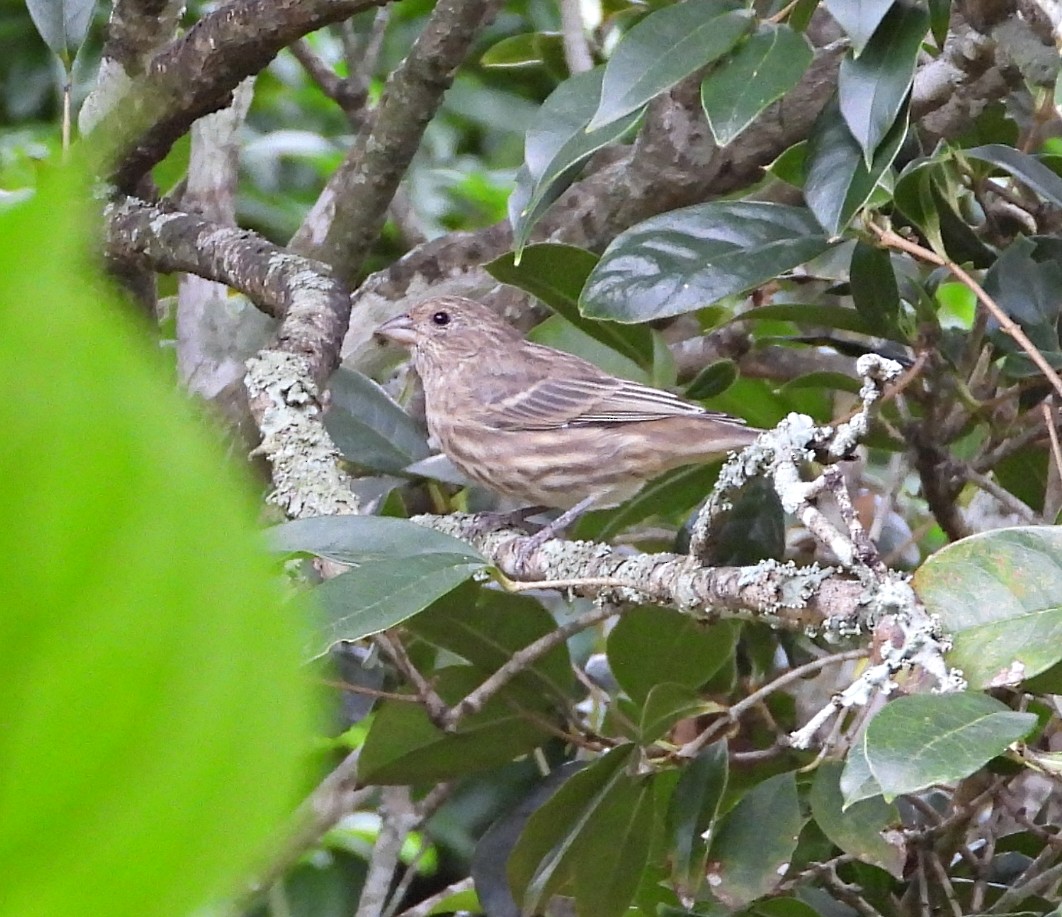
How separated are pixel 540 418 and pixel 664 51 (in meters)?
2.15

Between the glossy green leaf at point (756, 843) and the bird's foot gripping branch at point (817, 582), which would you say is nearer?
the bird's foot gripping branch at point (817, 582)

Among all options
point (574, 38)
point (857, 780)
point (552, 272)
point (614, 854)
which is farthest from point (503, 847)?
point (574, 38)

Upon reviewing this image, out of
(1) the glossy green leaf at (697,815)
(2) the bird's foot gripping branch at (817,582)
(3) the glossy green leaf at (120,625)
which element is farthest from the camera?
(1) the glossy green leaf at (697,815)

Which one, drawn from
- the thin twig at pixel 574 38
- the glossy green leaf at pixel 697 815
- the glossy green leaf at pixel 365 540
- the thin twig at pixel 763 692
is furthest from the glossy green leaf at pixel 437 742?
the thin twig at pixel 574 38

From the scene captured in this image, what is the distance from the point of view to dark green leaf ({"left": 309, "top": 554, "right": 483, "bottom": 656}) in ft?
4.21

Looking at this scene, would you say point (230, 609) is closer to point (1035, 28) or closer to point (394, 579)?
point (394, 579)

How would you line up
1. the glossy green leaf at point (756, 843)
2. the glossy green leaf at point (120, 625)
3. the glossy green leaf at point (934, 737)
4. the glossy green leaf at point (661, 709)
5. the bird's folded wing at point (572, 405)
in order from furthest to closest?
the bird's folded wing at point (572, 405) < the glossy green leaf at point (661, 709) < the glossy green leaf at point (756, 843) < the glossy green leaf at point (934, 737) < the glossy green leaf at point (120, 625)

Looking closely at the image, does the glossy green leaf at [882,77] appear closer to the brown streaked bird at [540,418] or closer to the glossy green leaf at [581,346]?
the brown streaked bird at [540,418]

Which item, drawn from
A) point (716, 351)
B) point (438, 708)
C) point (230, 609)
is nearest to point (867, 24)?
point (438, 708)

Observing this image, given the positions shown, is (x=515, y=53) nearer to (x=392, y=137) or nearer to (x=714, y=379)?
(x=392, y=137)

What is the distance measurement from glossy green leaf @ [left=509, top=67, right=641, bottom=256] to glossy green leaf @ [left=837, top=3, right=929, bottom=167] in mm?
269

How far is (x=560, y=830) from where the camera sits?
6.92ft

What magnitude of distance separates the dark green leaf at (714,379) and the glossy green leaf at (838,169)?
0.70m

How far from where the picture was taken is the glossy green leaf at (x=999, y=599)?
3.88 ft
